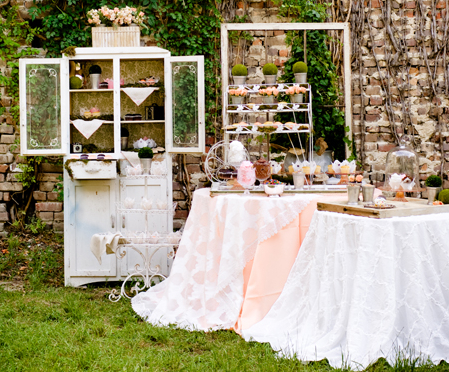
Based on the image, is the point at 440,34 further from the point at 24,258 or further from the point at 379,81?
the point at 24,258

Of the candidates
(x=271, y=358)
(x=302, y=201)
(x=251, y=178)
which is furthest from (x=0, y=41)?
(x=271, y=358)

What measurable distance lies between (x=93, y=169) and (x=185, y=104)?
3.22 feet

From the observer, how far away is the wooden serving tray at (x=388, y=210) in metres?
2.69

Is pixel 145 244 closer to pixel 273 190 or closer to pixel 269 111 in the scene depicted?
pixel 273 190

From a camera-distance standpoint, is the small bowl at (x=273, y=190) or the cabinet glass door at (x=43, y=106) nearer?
the small bowl at (x=273, y=190)

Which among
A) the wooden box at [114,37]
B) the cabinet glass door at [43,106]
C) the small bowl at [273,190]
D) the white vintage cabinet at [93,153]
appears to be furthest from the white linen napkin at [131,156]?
the small bowl at [273,190]

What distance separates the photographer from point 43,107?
14.8 feet

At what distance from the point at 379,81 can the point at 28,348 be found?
447 centimetres

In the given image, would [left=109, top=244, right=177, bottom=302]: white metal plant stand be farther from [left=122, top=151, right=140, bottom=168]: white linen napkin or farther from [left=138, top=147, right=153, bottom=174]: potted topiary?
[left=122, top=151, right=140, bottom=168]: white linen napkin

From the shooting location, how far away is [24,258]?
5.22 metres

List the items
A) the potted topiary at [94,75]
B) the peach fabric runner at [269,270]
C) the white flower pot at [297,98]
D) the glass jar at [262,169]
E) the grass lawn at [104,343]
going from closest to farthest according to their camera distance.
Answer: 1. the grass lawn at [104,343]
2. the peach fabric runner at [269,270]
3. the glass jar at [262,169]
4. the white flower pot at [297,98]
5. the potted topiary at [94,75]

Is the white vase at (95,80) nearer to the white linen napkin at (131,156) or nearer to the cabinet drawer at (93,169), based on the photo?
the white linen napkin at (131,156)

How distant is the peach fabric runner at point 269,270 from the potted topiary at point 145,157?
159 cm

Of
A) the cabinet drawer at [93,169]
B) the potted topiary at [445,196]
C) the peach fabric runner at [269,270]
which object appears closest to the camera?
the potted topiary at [445,196]
